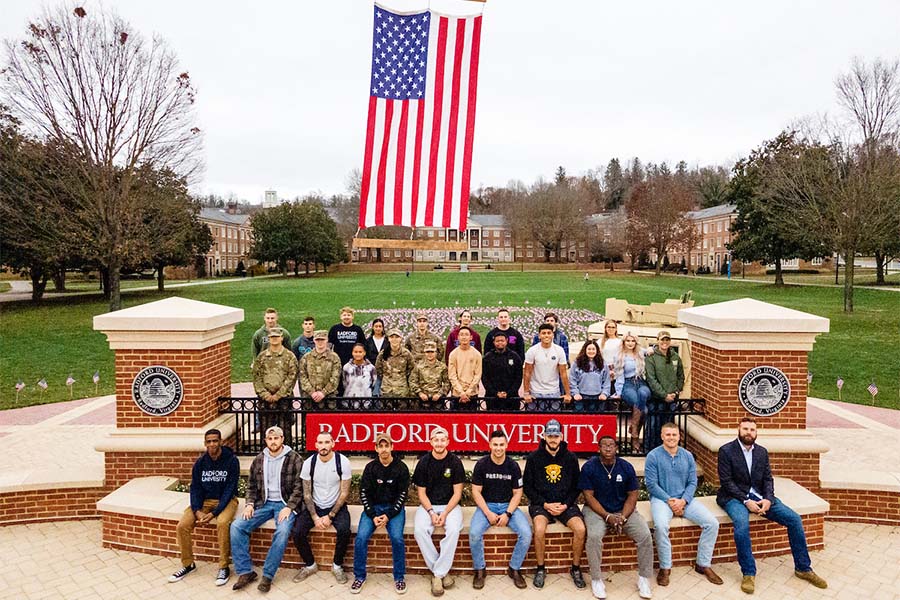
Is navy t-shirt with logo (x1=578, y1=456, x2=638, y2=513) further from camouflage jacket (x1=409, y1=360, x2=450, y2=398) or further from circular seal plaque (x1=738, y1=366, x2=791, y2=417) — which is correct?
camouflage jacket (x1=409, y1=360, x2=450, y2=398)

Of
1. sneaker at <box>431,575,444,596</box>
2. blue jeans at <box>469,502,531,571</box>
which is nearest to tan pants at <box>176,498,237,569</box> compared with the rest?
sneaker at <box>431,575,444,596</box>

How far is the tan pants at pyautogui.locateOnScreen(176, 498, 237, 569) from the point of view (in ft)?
17.6

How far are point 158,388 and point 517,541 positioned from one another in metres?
4.35

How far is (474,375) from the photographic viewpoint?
Answer: 7.09 metres

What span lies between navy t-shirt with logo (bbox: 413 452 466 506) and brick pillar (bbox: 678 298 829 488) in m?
3.05

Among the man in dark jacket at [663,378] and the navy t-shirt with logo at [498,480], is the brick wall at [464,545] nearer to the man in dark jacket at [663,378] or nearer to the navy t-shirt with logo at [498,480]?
the navy t-shirt with logo at [498,480]

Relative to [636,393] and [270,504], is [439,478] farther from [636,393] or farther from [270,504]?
[636,393]

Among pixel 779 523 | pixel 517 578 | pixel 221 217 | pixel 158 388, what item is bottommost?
A: pixel 517 578

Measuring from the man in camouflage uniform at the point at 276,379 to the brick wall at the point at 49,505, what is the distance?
6.54ft

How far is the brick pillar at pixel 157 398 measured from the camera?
6.30 metres

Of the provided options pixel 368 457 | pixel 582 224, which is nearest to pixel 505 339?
pixel 368 457

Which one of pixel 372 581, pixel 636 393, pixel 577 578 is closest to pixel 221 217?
pixel 636 393

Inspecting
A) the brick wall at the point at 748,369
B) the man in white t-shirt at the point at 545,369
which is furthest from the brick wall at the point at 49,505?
the brick wall at the point at 748,369

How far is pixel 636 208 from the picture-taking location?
2719 inches
